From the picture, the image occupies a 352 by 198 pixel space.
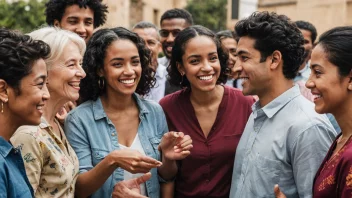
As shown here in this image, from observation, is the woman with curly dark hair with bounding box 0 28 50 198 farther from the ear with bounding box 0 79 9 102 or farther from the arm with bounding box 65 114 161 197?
the arm with bounding box 65 114 161 197

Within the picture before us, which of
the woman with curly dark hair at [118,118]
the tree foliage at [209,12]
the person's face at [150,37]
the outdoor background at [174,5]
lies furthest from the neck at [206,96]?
the tree foliage at [209,12]

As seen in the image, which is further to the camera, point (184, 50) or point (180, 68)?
point (180, 68)

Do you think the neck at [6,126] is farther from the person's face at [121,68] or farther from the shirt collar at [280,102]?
the shirt collar at [280,102]

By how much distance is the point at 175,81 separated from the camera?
481 centimetres

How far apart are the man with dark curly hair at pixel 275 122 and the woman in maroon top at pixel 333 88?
24cm

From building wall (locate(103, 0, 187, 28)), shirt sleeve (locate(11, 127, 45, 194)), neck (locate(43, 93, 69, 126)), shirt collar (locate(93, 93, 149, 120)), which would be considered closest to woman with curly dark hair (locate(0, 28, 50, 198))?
shirt sleeve (locate(11, 127, 45, 194))

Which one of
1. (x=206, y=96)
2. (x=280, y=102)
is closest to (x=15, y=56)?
(x=280, y=102)

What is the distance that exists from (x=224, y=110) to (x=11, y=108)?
6.44 feet

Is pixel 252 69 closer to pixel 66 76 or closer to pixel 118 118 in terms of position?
pixel 118 118

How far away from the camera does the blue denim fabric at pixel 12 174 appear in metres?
2.75

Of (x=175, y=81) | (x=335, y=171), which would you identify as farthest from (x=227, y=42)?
(x=335, y=171)

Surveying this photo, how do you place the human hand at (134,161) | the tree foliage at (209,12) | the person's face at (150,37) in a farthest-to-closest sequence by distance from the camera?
1. the tree foliage at (209,12)
2. the person's face at (150,37)
3. the human hand at (134,161)

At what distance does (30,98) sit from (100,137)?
1147mm

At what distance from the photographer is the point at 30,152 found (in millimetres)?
3348
